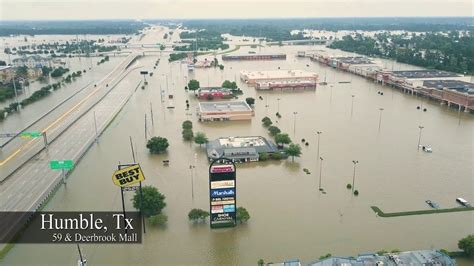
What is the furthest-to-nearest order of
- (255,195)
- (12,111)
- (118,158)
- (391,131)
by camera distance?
1. (12,111)
2. (391,131)
3. (118,158)
4. (255,195)

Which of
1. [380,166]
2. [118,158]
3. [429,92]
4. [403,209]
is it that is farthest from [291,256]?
[429,92]

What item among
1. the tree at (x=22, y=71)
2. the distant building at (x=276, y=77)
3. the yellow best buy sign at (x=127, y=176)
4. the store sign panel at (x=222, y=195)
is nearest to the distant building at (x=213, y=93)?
the distant building at (x=276, y=77)

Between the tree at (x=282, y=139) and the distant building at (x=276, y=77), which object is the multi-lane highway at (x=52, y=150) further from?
the distant building at (x=276, y=77)

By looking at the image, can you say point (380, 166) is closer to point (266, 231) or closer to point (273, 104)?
point (266, 231)

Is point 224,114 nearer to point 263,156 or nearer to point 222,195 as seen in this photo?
point 263,156

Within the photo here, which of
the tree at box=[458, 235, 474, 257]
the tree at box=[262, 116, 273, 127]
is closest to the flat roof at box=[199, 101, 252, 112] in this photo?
the tree at box=[262, 116, 273, 127]

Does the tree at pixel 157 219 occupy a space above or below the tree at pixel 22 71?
below

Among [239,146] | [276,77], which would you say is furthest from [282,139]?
[276,77]
